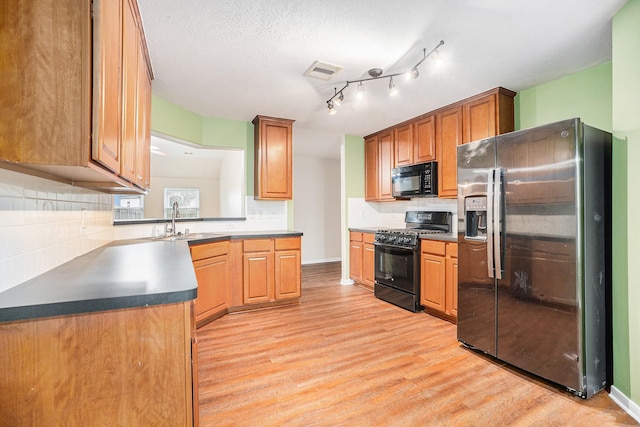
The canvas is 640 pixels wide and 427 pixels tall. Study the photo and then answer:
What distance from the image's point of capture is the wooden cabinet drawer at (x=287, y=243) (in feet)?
12.0


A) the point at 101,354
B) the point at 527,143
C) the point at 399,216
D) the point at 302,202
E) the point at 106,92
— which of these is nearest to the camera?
the point at 101,354

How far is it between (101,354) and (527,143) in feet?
8.60

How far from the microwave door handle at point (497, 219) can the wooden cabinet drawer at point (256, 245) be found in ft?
7.77

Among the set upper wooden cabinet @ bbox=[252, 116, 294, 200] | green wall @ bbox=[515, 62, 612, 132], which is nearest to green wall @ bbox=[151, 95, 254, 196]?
upper wooden cabinet @ bbox=[252, 116, 294, 200]

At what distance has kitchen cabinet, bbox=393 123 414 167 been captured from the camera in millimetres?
4020

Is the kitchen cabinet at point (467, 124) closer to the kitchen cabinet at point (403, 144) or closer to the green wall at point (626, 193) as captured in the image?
the kitchen cabinet at point (403, 144)

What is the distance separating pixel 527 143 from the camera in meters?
2.11

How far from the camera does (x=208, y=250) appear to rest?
10.0 ft

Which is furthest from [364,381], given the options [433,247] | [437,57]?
[437,57]

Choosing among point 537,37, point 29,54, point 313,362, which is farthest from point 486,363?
point 29,54

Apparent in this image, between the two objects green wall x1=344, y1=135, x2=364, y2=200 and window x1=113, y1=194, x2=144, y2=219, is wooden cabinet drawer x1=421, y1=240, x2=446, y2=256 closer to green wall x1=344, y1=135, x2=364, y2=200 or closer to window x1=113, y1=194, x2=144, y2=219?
green wall x1=344, y1=135, x2=364, y2=200

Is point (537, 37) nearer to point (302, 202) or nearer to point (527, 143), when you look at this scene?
point (527, 143)

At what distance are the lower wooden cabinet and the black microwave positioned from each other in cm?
77

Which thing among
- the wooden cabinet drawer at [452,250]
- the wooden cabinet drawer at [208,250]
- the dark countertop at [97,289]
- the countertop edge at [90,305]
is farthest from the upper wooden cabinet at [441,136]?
the countertop edge at [90,305]
